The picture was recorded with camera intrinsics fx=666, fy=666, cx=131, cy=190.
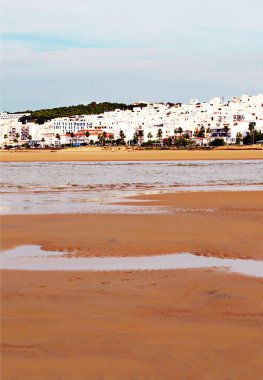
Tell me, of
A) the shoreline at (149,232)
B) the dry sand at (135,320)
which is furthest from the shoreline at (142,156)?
the dry sand at (135,320)

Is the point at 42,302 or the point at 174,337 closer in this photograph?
the point at 174,337

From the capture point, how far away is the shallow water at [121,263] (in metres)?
7.27

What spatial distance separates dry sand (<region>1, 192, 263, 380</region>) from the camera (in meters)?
4.00

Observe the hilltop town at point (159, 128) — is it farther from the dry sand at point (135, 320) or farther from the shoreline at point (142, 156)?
the dry sand at point (135, 320)

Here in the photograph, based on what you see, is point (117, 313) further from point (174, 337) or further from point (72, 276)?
point (72, 276)

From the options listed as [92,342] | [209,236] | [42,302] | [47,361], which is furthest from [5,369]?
[209,236]

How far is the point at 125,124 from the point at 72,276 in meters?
148

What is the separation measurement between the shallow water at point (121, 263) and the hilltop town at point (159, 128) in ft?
329

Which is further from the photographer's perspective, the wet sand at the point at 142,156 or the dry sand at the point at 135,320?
the wet sand at the point at 142,156

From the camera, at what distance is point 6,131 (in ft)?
645

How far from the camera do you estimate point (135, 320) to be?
5098 mm

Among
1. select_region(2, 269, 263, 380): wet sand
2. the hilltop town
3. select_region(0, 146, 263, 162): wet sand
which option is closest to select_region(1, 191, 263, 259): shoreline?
select_region(2, 269, 263, 380): wet sand

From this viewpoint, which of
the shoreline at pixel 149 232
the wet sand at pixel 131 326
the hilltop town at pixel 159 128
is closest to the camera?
the wet sand at pixel 131 326

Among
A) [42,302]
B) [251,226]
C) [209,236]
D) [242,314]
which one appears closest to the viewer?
[242,314]
